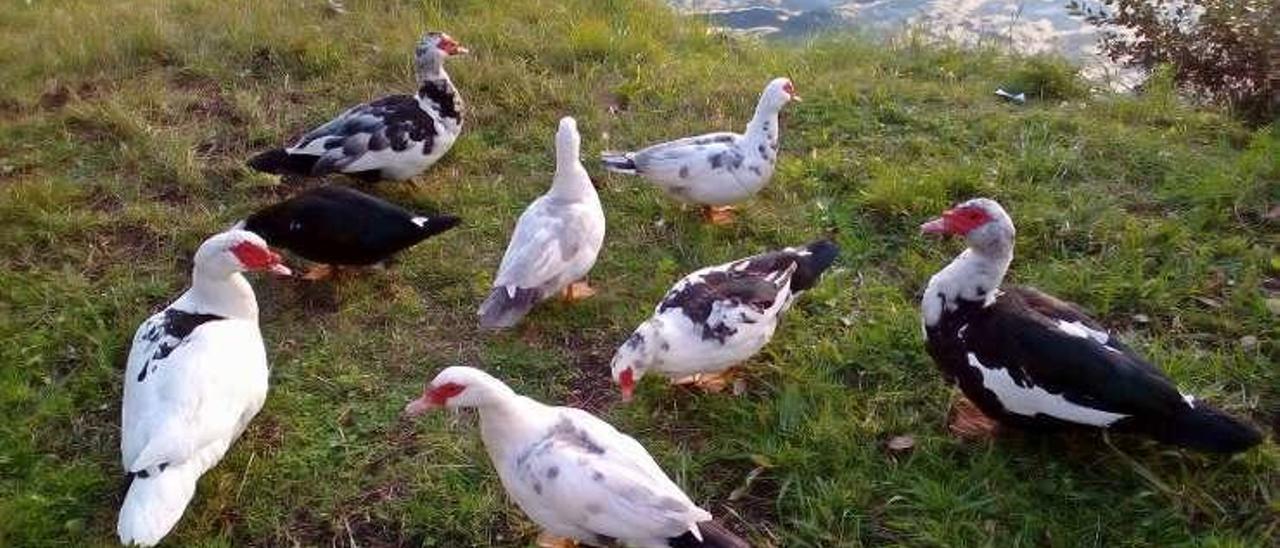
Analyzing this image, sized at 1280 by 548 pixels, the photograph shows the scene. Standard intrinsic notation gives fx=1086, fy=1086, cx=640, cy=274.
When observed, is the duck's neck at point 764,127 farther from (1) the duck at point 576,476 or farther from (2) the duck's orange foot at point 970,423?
(1) the duck at point 576,476

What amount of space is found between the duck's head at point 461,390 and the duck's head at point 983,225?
1634mm

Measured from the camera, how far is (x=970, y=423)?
373 cm

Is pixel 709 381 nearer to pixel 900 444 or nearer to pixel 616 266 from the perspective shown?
pixel 900 444

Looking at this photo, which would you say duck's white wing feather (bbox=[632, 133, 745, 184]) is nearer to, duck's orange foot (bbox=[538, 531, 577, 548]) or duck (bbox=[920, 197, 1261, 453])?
duck (bbox=[920, 197, 1261, 453])

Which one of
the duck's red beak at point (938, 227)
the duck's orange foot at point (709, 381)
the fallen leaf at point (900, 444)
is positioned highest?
the duck's red beak at point (938, 227)

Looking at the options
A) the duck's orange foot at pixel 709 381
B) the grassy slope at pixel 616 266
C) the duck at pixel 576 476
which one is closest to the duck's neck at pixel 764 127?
the grassy slope at pixel 616 266

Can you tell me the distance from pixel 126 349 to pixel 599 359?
1855mm

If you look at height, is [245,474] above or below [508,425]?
below

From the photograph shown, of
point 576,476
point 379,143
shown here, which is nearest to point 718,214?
point 379,143

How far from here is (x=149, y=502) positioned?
10.3 ft

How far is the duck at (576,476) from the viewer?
9.80 ft

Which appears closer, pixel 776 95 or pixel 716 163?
pixel 716 163

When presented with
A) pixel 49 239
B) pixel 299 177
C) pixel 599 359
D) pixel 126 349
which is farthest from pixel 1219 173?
pixel 49 239

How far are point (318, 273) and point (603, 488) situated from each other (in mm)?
2270
